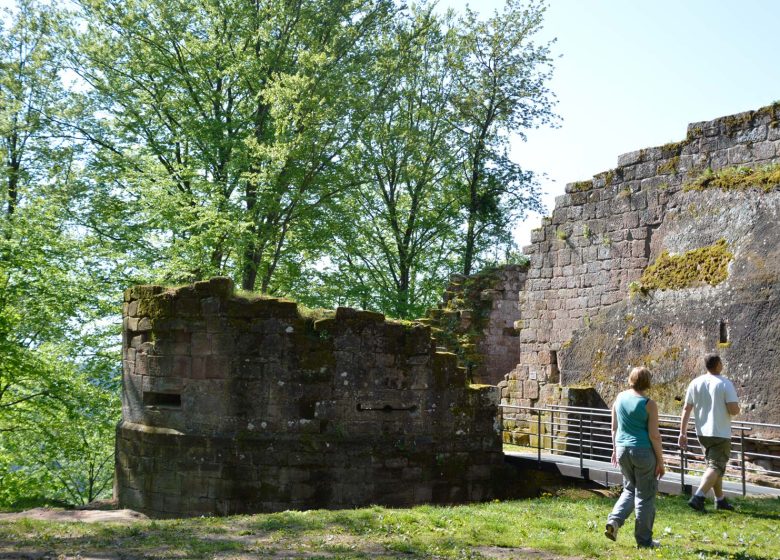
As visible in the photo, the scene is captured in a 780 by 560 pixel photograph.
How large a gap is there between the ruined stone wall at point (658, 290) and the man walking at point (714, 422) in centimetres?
349

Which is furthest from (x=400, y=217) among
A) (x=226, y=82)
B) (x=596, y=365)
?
(x=596, y=365)

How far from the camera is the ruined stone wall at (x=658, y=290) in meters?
11.7

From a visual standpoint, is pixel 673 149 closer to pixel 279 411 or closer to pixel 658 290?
pixel 658 290

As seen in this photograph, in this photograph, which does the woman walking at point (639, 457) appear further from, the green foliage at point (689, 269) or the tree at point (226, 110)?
the tree at point (226, 110)

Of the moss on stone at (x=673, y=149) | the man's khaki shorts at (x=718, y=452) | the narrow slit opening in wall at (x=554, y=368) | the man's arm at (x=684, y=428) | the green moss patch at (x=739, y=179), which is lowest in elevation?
the man's khaki shorts at (x=718, y=452)

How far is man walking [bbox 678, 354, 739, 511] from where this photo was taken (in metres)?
8.09

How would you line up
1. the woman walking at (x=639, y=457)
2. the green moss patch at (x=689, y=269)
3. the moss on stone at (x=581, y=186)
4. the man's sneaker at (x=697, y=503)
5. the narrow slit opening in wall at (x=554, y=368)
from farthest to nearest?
the narrow slit opening in wall at (x=554, y=368)
the moss on stone at (x=581, y=186)
the green moss patch at (x=689, y=269)
the man's sneaker at (x=697, y=503)
the woman walking at (x=639, y=457)

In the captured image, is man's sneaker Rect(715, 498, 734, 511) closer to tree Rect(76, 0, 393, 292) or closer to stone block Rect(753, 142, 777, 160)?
stone block Rect(753, 142, 777, 160)

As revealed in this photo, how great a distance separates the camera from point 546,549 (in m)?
6.91

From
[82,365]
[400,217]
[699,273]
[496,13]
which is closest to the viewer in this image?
[699,273]

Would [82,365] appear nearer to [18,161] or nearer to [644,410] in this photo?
[18,161]

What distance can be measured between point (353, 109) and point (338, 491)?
13.6 metres

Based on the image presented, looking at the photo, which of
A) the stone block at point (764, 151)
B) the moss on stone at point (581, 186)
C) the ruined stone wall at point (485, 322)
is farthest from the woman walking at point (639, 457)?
the ruined stone wall at point (485, 322)

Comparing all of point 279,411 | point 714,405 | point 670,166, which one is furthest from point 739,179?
point 279,411
